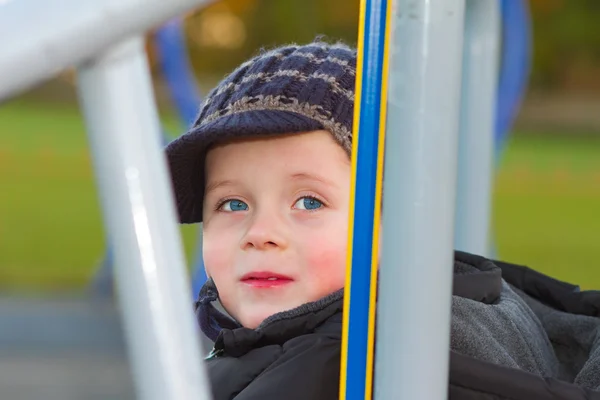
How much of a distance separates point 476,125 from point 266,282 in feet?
1.58

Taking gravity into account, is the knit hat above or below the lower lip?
above

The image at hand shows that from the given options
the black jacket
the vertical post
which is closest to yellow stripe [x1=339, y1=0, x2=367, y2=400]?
the vertical post

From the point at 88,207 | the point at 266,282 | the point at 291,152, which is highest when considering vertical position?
the point at 291,152

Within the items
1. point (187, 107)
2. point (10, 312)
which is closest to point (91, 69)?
point (187, 107)

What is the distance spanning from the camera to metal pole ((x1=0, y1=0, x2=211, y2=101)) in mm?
454

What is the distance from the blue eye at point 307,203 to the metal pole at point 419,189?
0.36 m

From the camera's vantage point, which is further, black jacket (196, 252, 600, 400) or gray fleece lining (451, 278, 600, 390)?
gray fleece lining (451, 278, 600, 390)

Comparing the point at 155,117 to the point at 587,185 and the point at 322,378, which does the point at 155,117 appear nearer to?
the point at 322,378

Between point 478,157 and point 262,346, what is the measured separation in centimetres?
54

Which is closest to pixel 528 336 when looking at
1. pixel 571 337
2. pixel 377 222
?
pixel 571 337

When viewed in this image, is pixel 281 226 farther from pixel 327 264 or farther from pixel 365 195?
pixel 365 195

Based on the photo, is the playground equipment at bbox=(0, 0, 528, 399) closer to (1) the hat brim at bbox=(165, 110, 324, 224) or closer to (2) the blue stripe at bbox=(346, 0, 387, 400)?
(2) the blue stripe at bbox=(346, 0, 387, 400)

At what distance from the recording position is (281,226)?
98cm

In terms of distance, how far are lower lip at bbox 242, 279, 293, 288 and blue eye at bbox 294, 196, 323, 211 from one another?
7 centimetres
